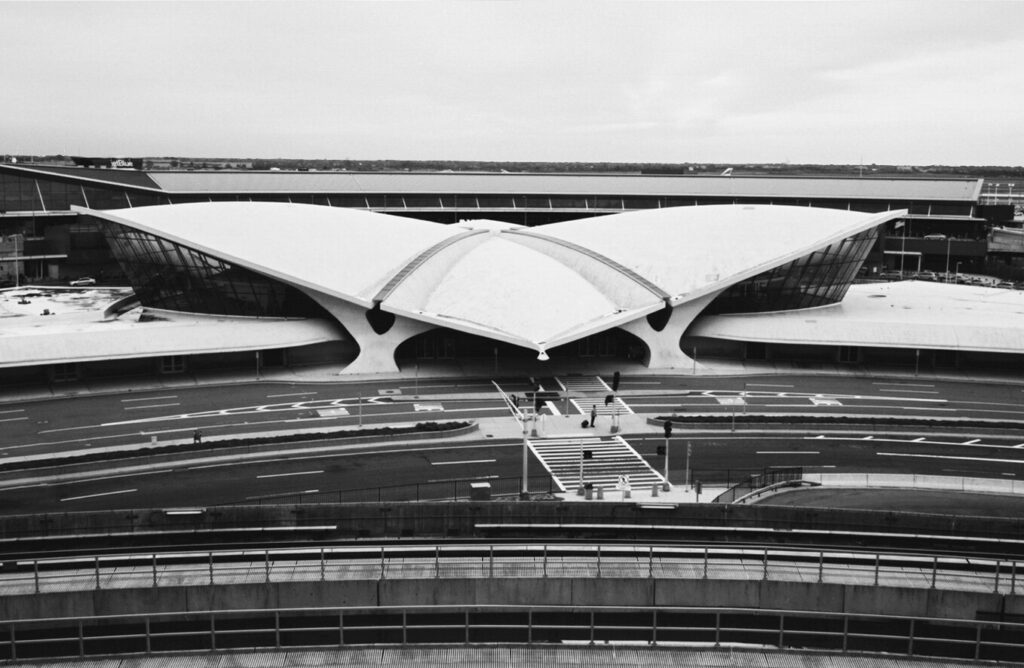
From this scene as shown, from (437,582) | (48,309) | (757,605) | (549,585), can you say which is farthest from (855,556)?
(48,309)

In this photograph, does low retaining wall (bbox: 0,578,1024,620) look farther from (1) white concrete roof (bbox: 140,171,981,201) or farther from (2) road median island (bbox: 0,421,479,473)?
(1) white concrete roof (bbox: 140,171,981,201)

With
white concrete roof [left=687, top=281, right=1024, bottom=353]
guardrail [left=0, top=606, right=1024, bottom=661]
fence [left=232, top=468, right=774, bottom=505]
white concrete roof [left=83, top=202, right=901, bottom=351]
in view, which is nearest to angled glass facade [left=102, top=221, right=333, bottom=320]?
white concrete roof [left=83, top=202, right=901, bottom=351]

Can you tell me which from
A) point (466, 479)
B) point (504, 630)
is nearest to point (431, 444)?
point (466, 479)

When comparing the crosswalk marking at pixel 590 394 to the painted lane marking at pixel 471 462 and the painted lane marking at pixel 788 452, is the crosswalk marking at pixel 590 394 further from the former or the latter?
the painted lane marking at pixel 471 462

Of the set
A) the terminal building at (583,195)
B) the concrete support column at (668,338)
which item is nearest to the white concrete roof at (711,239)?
the concrete support column at (668,338)

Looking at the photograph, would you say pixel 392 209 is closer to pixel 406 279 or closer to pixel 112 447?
pixel 406 279
